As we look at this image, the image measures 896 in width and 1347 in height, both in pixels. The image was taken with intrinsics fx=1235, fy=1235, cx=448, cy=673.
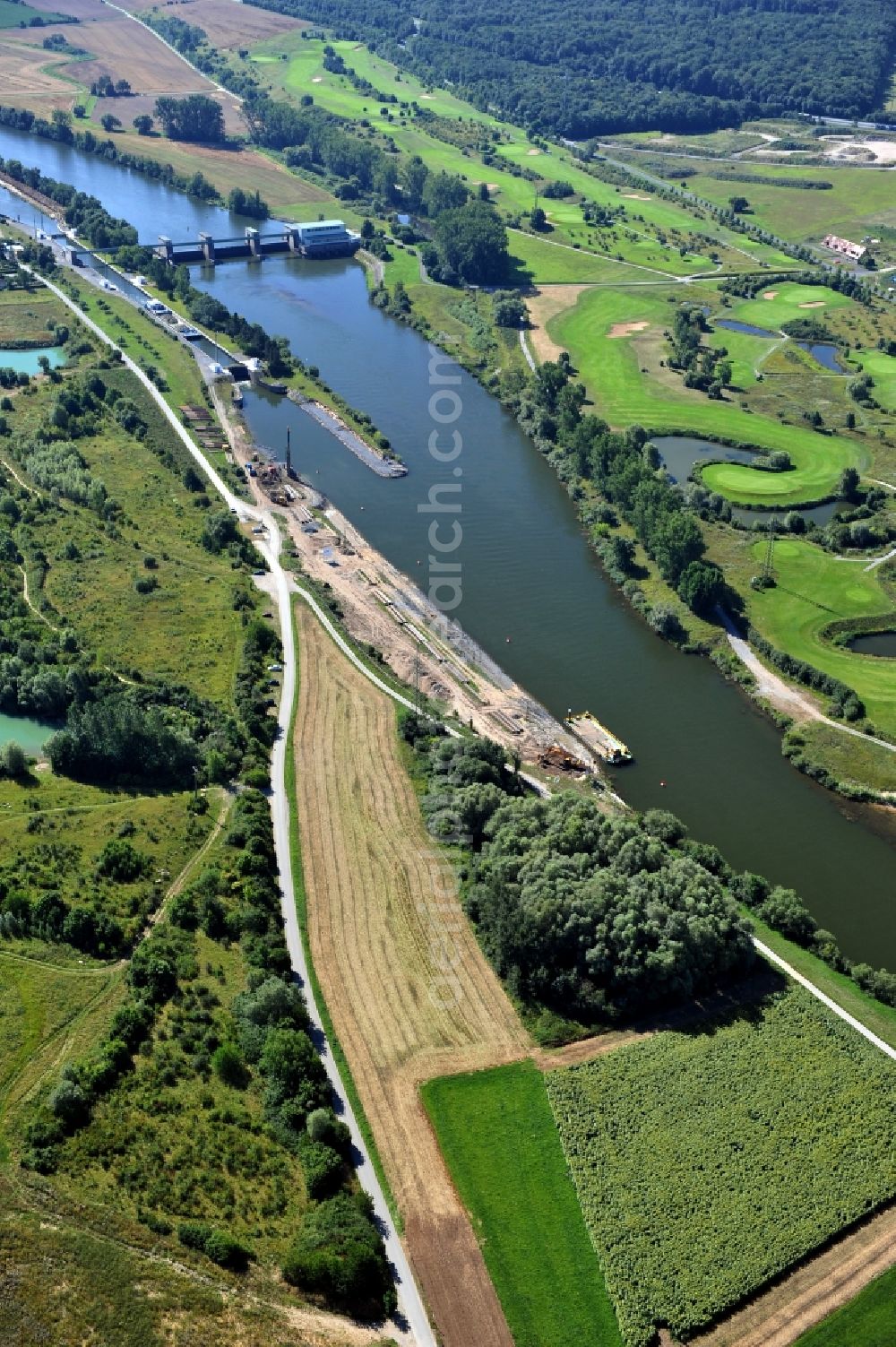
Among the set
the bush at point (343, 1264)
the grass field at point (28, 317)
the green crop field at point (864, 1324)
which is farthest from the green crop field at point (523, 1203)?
the grass field at point (28, 317)

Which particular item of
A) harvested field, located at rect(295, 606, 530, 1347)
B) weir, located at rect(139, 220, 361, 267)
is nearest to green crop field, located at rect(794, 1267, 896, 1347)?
harvested field, located at rect(295, 606, 530, 1347)

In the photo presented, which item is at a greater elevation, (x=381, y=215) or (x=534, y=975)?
(x=381, y=215)

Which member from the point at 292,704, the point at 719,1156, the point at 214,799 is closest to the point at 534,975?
the point at 719,1156

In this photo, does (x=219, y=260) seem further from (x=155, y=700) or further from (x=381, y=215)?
(x=155, y=700)

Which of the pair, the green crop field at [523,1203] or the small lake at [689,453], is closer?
the green crop field at [523,1203]

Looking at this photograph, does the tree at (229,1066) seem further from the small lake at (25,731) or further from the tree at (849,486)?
the tree at (849,486)
